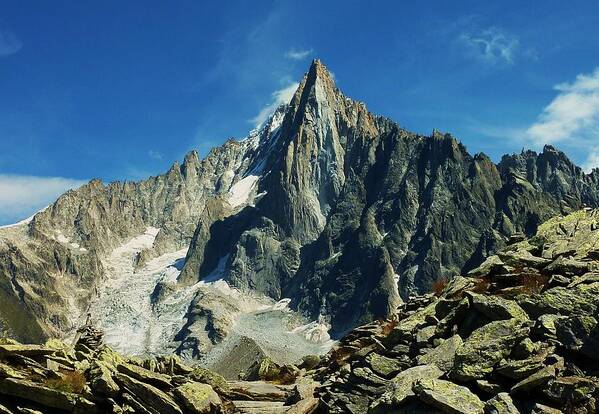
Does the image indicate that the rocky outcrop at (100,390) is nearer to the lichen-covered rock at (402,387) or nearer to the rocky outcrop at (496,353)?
the rocky outcrop at (496,353)

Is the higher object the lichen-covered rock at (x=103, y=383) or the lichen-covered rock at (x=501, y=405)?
the lichen-covered rock at (x=501, y=405)

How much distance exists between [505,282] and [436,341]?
6409 mm

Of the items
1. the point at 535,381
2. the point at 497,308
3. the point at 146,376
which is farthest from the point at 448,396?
the point at 146,376

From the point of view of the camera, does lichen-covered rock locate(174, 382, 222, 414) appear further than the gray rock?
Yes

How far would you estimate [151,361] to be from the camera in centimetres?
3475

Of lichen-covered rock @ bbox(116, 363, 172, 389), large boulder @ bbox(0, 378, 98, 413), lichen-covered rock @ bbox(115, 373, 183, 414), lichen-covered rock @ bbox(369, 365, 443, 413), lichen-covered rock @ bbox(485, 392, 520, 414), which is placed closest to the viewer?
lichen-covered rock @ bbox(485, 392, 520, 414)

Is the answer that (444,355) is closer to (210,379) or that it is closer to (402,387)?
(402,387)

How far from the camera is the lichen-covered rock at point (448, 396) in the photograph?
2020 cm

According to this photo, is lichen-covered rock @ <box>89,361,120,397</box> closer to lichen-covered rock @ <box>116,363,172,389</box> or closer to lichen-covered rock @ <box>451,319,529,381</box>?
lichen-covered rock @ <box>116,363,172,389</box>

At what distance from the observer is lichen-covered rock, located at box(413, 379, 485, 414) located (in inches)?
795

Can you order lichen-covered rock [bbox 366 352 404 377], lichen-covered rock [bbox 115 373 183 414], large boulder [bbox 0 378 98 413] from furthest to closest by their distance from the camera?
large boulder [bbox 0 378 98 413], lichen-covered rock [bbox 115 373 183 414], lichen-covered rock [bbox 366 352 404 377]

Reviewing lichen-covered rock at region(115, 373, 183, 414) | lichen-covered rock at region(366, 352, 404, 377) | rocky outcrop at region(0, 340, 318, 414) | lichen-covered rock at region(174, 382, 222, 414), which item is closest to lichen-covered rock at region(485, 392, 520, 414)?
lichen-covered rock at region(366, 352, 404, 377)

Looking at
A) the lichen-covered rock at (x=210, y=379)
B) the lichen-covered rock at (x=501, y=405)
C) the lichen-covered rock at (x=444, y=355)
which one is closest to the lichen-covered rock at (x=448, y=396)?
the lichen-covered rock at (x=501, y=405)

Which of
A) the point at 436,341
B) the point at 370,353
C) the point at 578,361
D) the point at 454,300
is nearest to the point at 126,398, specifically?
the point at 370,353
